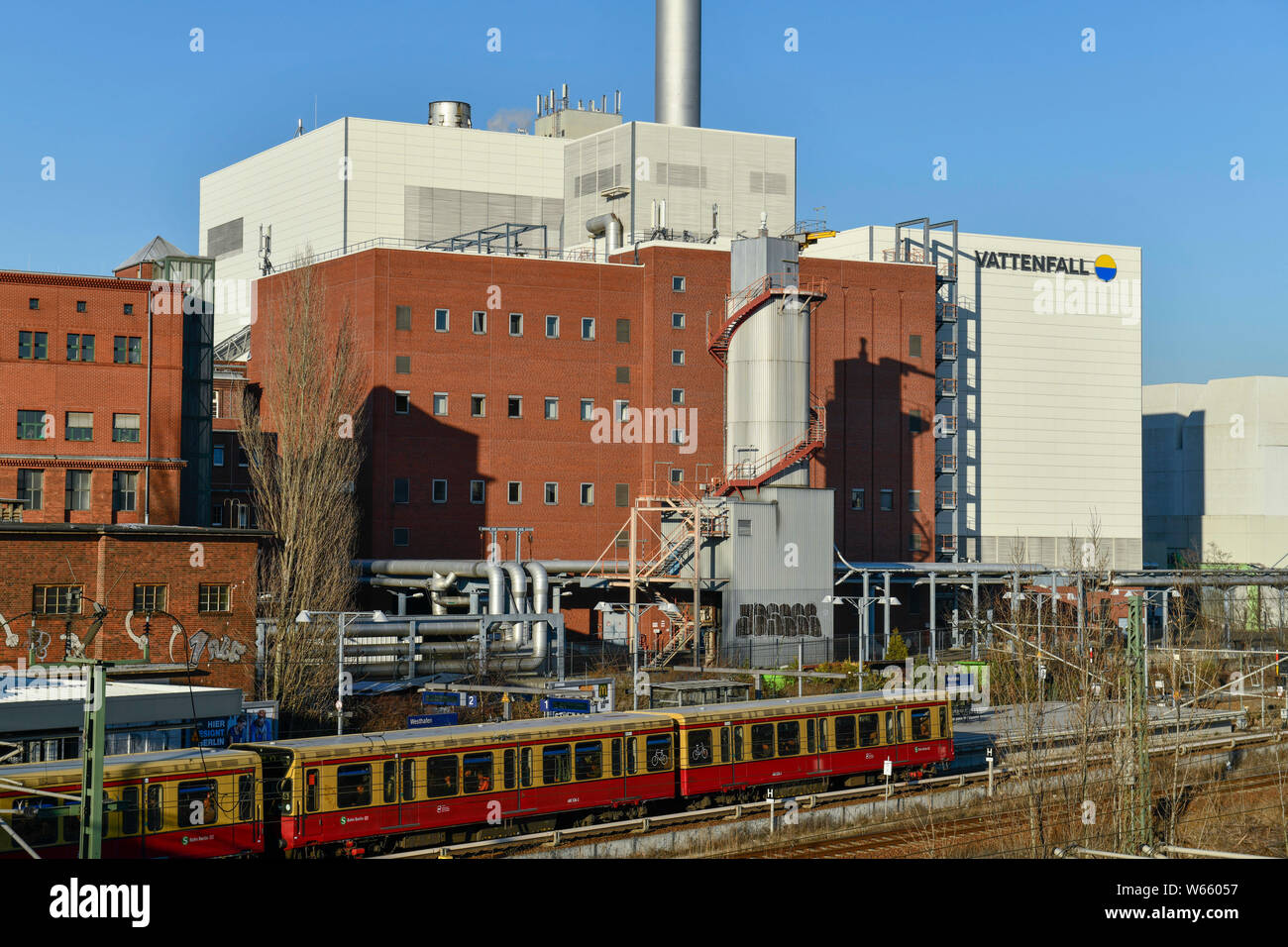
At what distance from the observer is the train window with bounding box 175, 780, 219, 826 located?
25781 millimetres

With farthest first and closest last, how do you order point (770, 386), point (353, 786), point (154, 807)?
point (770, 386), point (353, 786), point (154, 807)

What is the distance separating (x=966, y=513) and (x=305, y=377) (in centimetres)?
4583

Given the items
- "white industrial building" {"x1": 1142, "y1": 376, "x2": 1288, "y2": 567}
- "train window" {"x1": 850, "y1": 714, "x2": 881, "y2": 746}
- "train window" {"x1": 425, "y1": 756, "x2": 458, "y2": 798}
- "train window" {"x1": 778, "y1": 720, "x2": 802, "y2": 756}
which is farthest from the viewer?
"white industrial building" {"x1": 1142, "y1": 376, "x2": 1288, "y2": 567}

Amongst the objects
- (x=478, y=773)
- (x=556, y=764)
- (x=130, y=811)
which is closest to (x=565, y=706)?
(x=556, y=764)

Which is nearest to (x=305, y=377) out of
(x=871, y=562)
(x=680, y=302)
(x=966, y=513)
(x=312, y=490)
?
(x=312, y=490)

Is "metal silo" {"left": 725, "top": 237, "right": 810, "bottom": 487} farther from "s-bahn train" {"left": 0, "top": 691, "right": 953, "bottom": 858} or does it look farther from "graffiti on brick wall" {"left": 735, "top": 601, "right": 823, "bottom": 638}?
"s-bahn train" {"left": 0, "top": 691, "right": 953, "bottom": 858}

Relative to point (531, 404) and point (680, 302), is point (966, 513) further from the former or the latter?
point (531, 404)

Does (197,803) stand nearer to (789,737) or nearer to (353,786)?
(353,786)

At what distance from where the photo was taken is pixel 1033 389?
310 feet

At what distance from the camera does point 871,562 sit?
82000 millimetres

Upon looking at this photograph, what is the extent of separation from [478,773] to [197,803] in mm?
6161

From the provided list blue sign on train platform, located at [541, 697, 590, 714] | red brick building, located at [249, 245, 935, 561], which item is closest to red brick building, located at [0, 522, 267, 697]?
blue sign on train platform, located at [541, 697, 590, 714]

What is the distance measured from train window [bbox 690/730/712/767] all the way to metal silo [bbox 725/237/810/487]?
34.8m
